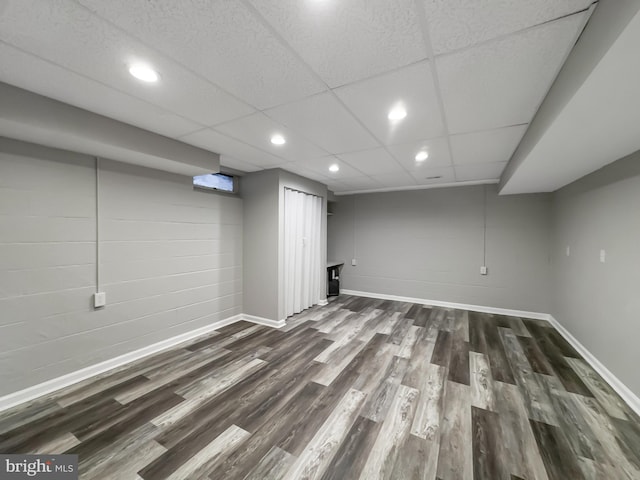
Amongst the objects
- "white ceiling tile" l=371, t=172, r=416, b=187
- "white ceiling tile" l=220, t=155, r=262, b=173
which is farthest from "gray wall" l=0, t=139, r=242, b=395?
"white ceiling tile" l=371, t=172, r=416, b=187

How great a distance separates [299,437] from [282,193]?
302cm

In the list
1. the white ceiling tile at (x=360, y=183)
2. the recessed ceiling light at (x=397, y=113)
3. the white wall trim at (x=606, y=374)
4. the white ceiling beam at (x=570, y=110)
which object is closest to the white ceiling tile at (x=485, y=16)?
the white ceiling beam at (x=570, y=110)

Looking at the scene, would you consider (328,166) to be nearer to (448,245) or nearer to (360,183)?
(360,183)

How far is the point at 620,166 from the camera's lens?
2291 mm

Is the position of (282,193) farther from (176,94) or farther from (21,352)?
(21,352)

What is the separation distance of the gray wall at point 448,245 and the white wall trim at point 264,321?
2.60m

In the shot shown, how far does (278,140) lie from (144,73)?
49.9 inches

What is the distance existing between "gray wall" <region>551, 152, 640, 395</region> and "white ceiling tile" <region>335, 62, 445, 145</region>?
1.78 meters

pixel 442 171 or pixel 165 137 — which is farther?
pixel 442 171

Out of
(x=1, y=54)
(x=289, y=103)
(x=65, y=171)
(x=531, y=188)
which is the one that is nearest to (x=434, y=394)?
(x=289, y=103)

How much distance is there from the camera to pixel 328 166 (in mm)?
3619

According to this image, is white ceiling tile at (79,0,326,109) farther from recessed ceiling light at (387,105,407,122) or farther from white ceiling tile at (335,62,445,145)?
recessed ceiling light at (387,105,407,122)

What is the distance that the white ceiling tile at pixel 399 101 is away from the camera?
1.56 metres

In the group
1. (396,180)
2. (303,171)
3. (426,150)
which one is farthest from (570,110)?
(396,180)
